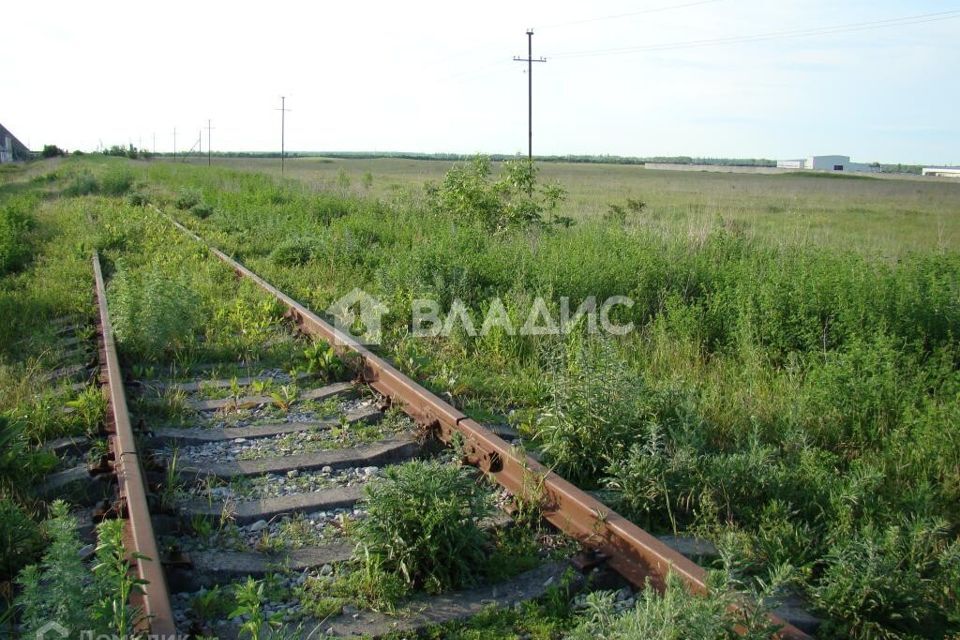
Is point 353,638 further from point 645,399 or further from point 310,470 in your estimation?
point 645,399

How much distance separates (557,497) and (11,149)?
129 m

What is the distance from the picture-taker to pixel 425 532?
3424 mm

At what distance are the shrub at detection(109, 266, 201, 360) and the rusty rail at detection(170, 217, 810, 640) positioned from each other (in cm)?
200

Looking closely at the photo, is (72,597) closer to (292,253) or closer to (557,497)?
(557,497)

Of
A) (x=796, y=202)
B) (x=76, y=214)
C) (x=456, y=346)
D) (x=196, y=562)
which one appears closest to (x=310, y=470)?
(x=196, y=562)

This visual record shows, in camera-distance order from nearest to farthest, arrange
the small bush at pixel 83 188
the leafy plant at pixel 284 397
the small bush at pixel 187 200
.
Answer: the leafy plant at pixel 284 397, the small bush at pixel 187 200, the small bush at pixel 83 188

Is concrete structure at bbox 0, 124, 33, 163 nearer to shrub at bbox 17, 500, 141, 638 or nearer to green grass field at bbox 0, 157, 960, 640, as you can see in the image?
green grass field at bbox 0, 157, 960, 640

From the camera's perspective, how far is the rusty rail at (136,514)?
2818mm

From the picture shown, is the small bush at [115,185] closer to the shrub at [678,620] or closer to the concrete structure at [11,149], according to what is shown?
the shrub at [678,620]

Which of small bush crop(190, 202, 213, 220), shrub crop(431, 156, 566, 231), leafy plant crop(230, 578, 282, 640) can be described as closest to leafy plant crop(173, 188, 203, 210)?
small bush crop(190, 202, 213, 220)

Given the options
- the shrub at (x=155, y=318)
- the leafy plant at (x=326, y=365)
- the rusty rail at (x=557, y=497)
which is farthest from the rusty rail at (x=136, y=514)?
the rusty rail at (x=557, y=497)

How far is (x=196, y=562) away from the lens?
3.44 m

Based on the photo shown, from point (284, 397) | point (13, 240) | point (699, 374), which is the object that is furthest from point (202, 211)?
point (699, 374)

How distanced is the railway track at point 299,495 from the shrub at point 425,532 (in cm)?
12
